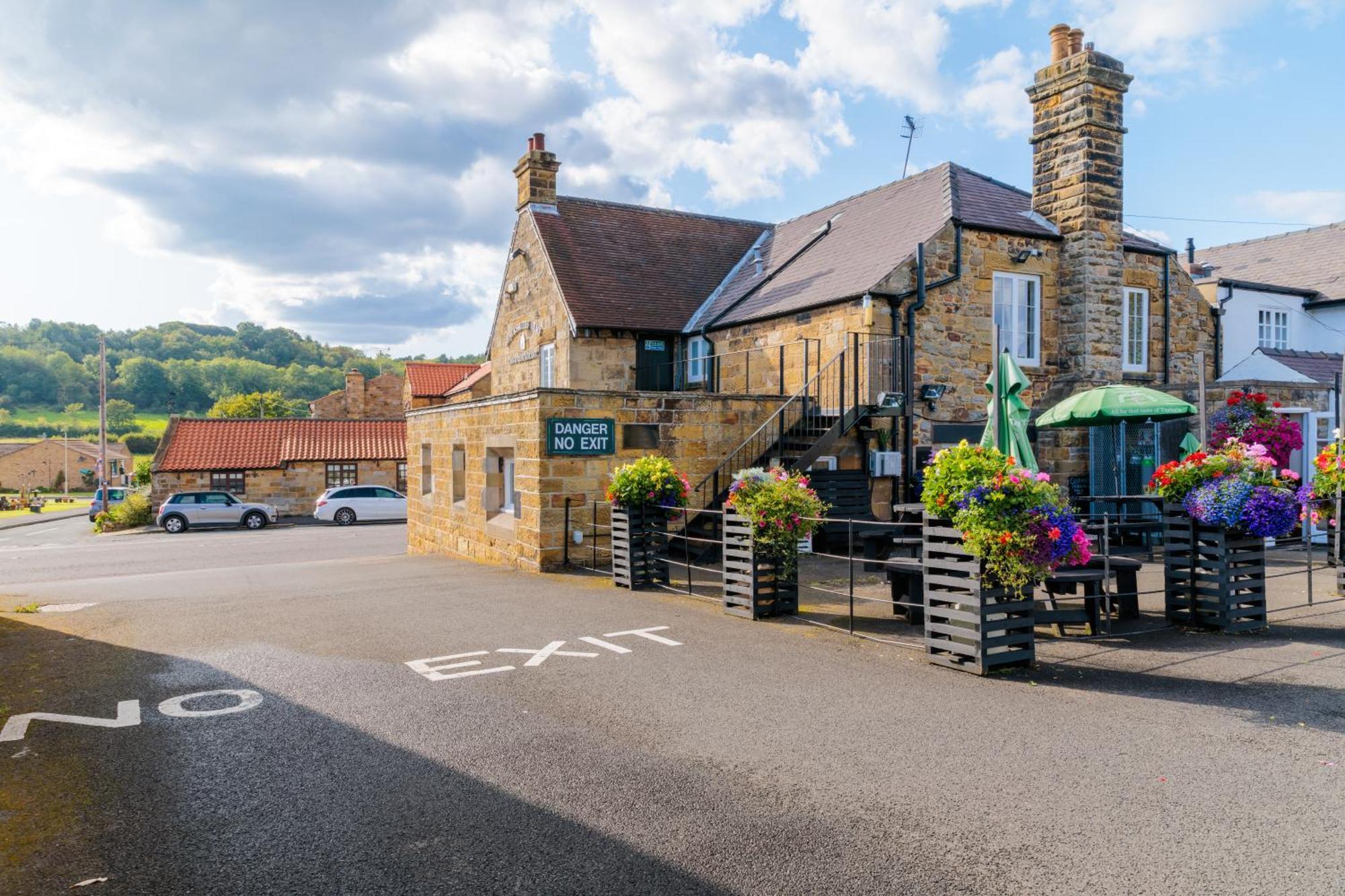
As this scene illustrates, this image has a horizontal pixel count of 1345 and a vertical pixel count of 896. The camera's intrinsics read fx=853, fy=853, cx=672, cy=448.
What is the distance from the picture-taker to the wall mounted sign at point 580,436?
1286 cm

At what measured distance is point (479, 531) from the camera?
15859 mm

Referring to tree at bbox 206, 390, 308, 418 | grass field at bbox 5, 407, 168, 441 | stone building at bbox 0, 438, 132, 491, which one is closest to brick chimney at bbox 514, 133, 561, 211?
tree at bbox 206, 390, 308, 418

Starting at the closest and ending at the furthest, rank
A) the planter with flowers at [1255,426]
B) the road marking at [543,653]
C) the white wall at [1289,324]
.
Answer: the road marking at [543,653], the planter with flowers at [1255,426], the white wall at [1289,324]

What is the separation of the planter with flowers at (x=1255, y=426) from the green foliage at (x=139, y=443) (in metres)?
104

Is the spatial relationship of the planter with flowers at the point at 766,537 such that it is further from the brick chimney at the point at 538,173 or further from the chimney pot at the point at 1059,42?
the brick chimney at the point at 538,173

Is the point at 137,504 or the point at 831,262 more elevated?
the point at 831,262

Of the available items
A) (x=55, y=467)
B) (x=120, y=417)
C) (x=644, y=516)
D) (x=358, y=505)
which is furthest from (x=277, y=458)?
(x=120, y=417)

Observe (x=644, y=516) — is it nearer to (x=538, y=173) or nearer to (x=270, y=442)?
(x=538, y=173)

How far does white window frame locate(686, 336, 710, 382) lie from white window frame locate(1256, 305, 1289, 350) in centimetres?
1293

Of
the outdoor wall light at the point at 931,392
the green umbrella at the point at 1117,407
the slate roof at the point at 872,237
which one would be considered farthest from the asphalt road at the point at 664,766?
the slate roof at the point at 872,237

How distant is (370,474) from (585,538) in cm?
3023

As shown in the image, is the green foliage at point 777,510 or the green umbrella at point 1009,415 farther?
the green umbrella at point 1009,415

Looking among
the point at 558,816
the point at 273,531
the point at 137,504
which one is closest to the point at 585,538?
the point at 558,816

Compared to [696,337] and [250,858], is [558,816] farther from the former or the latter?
[696,337]
